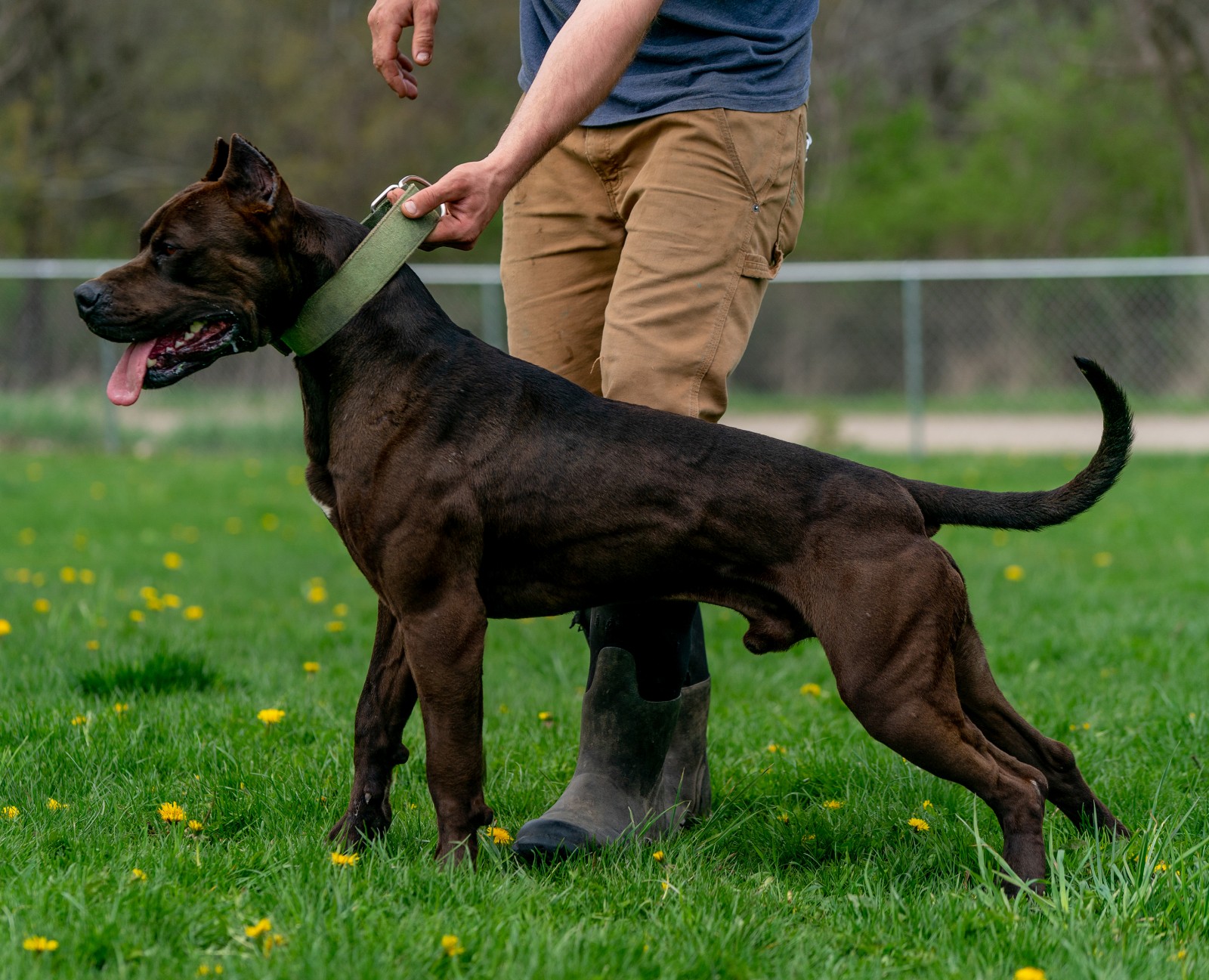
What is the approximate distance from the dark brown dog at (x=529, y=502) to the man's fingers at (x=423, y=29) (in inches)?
27.6

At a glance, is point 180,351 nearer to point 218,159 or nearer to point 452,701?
point 218,159

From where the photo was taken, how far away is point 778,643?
277 centimetres

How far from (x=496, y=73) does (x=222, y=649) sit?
63.5 feet

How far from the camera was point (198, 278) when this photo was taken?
9.05 feet

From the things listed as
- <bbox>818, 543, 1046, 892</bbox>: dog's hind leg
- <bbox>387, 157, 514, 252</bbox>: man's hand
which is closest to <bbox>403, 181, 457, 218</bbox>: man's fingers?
<bbox>387, 157, 514, 252</bbox>: man's hand

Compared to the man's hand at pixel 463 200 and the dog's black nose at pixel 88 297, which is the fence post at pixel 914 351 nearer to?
the man's hand at pixel 463 200

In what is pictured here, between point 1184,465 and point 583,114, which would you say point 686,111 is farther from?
point 1184,465

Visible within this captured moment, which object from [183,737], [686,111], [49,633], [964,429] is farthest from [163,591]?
[964,429]

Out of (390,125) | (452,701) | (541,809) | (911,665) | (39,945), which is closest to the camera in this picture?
(39,945)

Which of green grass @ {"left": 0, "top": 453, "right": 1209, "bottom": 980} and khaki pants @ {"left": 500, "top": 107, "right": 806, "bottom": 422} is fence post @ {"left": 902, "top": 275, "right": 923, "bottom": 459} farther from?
khaki pants @ {"left": 500, "top": 107, "right": 806, "bottom": 422}

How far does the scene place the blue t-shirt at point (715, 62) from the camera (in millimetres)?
3078

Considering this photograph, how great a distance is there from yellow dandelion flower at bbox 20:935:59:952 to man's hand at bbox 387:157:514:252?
1.51 metres

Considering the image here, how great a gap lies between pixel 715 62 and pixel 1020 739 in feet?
5.68

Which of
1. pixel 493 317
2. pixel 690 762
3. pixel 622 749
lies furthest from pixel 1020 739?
pixel 493 317
